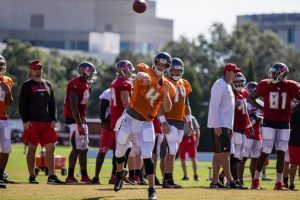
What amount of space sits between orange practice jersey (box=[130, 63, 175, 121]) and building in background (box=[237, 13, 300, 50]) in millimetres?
120188

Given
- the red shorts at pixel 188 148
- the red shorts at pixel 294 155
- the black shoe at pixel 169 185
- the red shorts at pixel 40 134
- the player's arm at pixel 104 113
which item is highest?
the player's arm at pixel 104 113

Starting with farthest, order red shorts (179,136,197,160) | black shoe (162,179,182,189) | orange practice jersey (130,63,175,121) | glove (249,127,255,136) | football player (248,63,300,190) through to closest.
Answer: red shorts (179,136,197,160), glove (249,127,255,136), football player (248,63,300,190), black shoe (162,179,182,189), orange practice jersey (130,63,175,121)

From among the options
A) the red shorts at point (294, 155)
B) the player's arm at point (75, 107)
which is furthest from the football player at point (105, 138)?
the red shorts at point (294, 155)

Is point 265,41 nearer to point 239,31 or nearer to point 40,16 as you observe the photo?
point 239,31

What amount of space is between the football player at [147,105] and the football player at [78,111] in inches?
141

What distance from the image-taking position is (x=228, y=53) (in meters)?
100

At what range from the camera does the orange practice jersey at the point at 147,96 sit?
55.0 ft

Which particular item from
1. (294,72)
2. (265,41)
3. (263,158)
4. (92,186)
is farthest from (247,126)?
(265,41)

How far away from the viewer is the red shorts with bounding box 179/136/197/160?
29922 mm

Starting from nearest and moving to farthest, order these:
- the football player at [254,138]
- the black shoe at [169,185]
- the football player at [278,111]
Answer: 1. the black shoe at [169,185]
2. the football player at [278,111]
3. the football player at [254,138]

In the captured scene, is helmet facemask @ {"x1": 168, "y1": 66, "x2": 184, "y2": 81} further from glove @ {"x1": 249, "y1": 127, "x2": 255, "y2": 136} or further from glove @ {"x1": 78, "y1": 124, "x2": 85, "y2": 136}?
glove @ {"x1": 249, "y1": 127, "x2": 255, "y2": 136}

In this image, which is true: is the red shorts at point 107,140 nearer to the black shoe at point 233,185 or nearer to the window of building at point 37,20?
the black shoe at point 233,185

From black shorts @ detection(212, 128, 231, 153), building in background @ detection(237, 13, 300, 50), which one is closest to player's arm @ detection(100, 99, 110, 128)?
black shorts @ detection(212, 128, 231, 153)

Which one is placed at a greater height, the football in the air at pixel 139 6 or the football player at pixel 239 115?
the football in the air at pixel 139 6
